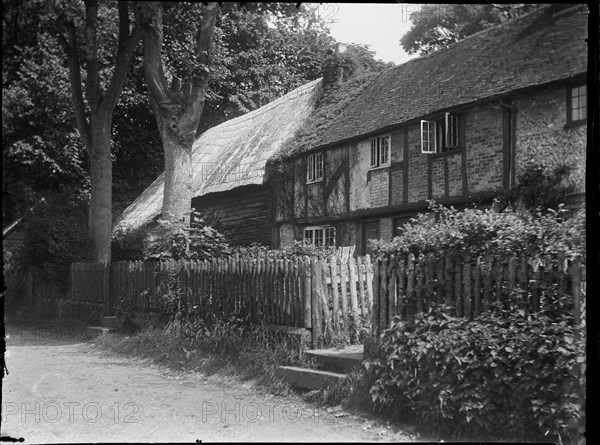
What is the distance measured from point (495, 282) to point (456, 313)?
0.50m

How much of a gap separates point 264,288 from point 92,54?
433cm

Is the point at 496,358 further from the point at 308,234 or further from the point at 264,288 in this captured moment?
the point at 308,234

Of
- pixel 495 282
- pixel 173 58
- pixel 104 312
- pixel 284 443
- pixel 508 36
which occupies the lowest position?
pixel 284 443

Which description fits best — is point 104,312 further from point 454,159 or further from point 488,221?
point 454,159

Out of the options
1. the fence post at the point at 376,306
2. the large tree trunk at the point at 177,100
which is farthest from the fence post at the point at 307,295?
the large tree trunk at the point at 177,100

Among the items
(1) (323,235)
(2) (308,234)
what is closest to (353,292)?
(2) (308,234)

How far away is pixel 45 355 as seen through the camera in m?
7.12

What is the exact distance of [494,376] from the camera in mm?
5191

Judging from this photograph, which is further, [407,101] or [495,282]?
[407,101]

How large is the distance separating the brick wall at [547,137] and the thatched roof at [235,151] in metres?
4.37

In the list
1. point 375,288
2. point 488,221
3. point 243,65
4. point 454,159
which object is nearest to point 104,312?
point 375,288

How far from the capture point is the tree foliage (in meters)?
4.61

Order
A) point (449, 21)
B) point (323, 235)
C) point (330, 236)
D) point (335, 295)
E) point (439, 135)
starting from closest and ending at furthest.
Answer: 1. point (449, 21)
2. point (335, 295)
3. point (439, 135)
4. point (330, 236)
5. point (323, 235)

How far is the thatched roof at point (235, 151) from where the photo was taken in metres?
6.51
